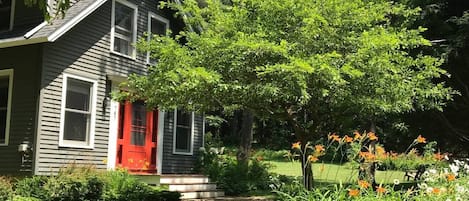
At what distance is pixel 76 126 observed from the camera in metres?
12.1

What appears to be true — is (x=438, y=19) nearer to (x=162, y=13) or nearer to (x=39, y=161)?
(x=162, y=13)

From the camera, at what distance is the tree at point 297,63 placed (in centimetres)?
862

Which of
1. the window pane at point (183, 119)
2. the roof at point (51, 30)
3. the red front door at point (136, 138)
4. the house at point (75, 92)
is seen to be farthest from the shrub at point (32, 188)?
the window pane at point (183, 119)

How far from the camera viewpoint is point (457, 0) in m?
13.2

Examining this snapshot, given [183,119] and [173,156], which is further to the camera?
[183,119]

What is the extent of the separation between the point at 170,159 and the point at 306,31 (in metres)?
7.39

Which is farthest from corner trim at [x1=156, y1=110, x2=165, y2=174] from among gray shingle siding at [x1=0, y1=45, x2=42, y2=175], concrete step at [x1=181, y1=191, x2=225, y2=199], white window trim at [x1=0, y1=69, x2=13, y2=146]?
white window trim at [x1=0, y1=69, x2=13, y2=146]

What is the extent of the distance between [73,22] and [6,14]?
2.28 meters

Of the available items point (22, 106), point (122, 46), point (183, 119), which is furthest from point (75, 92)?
point (183, 119)

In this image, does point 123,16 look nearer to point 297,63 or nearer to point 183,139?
point 183,139

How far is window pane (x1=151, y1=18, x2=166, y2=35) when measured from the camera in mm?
14900

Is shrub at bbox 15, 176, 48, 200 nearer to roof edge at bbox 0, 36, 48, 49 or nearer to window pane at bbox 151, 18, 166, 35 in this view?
roof edge at bbox 0, 36, 48, 49

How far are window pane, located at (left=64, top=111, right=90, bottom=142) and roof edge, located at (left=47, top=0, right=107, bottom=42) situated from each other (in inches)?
70.1

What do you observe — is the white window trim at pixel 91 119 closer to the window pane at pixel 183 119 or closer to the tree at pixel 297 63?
the tree at pixel 297 63
